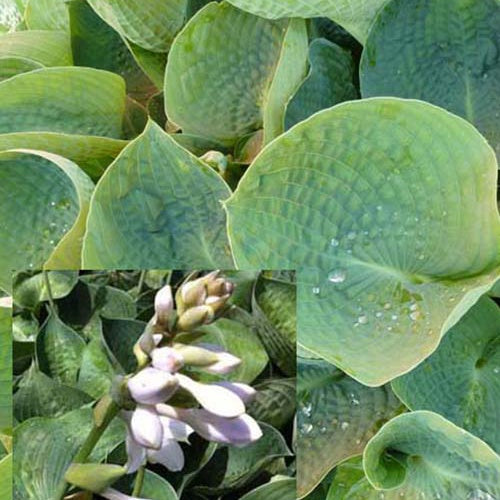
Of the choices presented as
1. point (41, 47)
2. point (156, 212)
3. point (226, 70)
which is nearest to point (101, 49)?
point (41, 47)

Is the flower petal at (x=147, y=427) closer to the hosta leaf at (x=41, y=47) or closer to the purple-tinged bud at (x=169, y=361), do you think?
the purple-tinged bud at (x=169, y=361)

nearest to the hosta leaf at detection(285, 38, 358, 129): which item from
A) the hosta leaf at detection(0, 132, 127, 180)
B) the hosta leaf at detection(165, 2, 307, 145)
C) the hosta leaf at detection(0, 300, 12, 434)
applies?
the hosta leaf at detection(165, 2, 307, 145)

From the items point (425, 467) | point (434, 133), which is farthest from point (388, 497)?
point (434, 133)

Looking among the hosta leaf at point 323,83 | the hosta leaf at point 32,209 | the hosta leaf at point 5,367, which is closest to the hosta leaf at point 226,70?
the hosta leaf at point 323,83

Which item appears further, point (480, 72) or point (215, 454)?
point (480, 72)

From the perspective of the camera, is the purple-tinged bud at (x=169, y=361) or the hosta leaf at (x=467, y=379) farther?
the hosta leaf at (x=467, y=379)

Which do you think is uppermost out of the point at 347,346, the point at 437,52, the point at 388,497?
the point at 437,52

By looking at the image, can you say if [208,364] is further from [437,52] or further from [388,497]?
[437,52]
